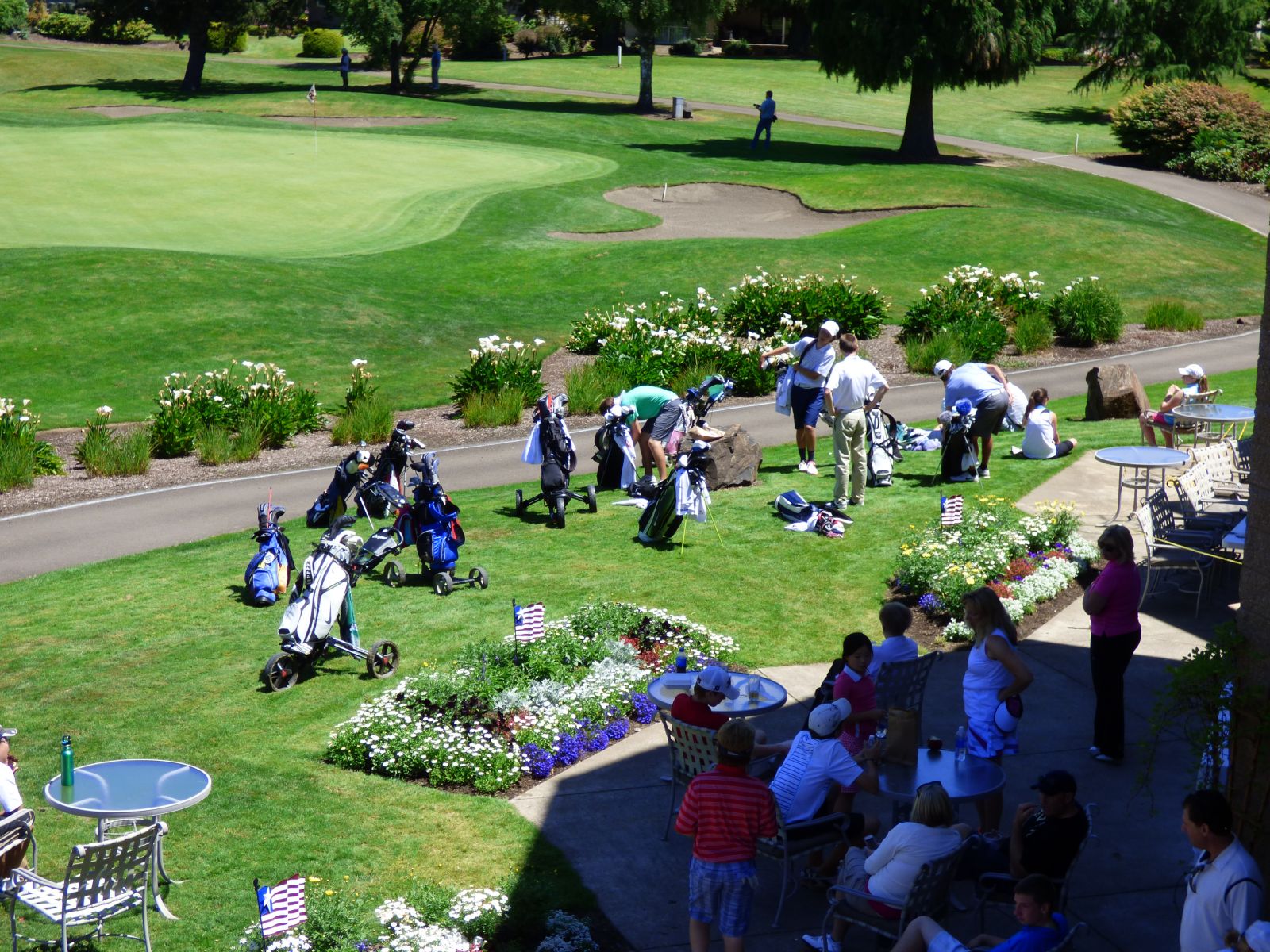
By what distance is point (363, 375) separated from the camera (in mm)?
23812

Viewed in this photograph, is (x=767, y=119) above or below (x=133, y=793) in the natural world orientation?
above

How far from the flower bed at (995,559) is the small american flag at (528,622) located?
4.14 metres

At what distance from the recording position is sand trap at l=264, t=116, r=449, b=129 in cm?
5672

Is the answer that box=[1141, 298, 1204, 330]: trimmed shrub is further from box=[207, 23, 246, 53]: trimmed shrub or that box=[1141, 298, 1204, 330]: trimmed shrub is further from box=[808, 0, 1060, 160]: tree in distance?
box=[207, 23, 246, 53]: trimmed shrub

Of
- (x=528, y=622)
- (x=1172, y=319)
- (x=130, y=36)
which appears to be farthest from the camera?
(x=130, y=36)

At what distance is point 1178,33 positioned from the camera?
60.5 metres

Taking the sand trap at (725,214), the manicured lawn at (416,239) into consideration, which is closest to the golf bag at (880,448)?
the manicured lawn at (416,239)

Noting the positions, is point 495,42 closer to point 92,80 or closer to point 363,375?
point 92,80

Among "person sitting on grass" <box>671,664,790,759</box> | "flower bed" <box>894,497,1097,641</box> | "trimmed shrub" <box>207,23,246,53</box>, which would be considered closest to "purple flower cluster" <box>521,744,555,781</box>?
"person sitting on grass" <box>671,664,790,759</box>

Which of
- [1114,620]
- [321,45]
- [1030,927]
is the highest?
[321,45]

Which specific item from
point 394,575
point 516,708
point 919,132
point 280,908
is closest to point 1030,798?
point 516,708

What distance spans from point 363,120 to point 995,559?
49.8 meters

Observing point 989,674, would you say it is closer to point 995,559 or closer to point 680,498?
A: point 995,559

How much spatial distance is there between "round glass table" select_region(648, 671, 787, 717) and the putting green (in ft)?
91.0
